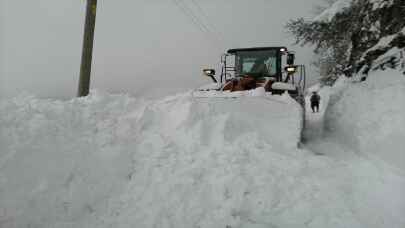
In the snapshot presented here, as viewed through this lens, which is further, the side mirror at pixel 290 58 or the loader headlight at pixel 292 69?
the side mirror at pixel 290 58

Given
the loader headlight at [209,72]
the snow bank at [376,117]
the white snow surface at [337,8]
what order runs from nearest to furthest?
the snow bank at [376,117] < the white snow surface at [337,8] < the loader headlight at [209,72]

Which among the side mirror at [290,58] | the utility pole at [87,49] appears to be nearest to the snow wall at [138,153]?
the utility pole at [87,49]

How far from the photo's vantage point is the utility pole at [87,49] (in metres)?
8.53

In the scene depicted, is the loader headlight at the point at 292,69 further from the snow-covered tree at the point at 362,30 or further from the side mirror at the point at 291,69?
the snow-covered tree at the point at 362,30

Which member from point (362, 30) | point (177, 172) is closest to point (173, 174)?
point (177, 172)

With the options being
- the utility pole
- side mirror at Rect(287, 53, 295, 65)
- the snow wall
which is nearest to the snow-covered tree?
side mirror at Rect(287, 53, 295, 65)

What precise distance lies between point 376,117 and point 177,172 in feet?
14.8

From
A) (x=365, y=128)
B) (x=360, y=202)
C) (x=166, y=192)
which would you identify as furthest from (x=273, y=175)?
(x=365, y=128)

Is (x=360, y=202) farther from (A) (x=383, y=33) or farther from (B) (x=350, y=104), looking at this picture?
(A) (x=383, y=33)

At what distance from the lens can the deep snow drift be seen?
399 cm

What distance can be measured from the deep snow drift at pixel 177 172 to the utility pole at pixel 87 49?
80.0 inches

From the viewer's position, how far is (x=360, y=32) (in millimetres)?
9117

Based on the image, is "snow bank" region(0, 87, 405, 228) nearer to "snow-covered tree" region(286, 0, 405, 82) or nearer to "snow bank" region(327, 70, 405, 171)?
"snow bank" region(327, 70, 405, 171)

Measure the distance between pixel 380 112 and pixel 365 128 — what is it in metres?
0.47
